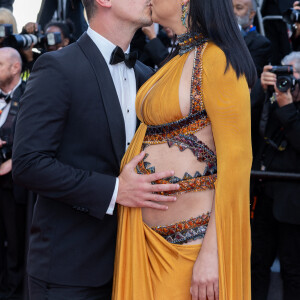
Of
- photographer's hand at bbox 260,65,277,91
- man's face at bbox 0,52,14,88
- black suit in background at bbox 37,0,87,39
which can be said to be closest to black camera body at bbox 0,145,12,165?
man's face at bbox 0,52,14,88

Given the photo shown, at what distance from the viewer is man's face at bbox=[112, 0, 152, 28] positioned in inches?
93.8

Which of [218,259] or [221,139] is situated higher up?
[221,139]

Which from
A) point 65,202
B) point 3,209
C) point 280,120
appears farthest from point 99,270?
point 3,209

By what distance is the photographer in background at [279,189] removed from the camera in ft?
11.9

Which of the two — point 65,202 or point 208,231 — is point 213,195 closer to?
point 208,231

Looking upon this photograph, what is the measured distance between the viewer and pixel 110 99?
215 cm

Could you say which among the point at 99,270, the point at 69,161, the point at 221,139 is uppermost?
the point at 221,139

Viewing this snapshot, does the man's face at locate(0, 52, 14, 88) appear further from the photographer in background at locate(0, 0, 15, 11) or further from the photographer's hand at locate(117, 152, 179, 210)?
the photographer's hand at locate(117, 152, 179, 210)

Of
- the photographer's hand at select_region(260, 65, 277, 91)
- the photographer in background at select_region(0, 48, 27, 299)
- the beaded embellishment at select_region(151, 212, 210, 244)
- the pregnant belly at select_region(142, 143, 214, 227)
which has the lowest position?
the photographer in background at select_region(0, 48, 27, 299)

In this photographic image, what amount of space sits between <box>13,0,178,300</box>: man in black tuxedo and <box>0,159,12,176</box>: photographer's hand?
2.40m

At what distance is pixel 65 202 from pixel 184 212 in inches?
17.8

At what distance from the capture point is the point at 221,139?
1855mm

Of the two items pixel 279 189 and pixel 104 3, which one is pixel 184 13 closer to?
pixel 104 3

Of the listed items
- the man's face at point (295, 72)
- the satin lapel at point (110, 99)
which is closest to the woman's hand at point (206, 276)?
the satin lapel at point (110, 99)
